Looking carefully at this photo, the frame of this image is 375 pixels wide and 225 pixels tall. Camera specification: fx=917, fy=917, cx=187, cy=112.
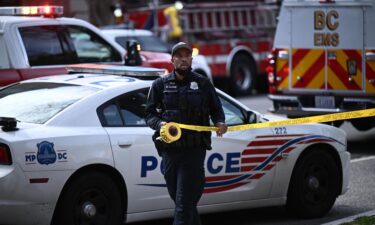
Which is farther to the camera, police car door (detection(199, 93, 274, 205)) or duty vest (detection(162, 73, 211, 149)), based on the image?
police car door (detection(199, 93, 274, 205))

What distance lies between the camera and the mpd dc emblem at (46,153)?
6762 millimetres

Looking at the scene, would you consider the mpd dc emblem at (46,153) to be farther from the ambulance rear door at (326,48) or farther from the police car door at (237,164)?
the ambulance rear door at (326,48)

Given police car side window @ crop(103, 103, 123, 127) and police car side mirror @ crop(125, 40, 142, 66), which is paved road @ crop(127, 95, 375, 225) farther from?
police car side mirror @ crop(125, 40, 142, 66)

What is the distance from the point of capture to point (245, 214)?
8.92 meters

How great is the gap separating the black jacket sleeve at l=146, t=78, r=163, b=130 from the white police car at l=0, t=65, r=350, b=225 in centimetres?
66

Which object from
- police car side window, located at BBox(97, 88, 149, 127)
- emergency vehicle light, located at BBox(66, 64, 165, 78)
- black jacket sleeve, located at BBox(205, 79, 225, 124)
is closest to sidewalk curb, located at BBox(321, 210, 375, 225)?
black jacket sleeve, located at BBox(205, 79, 225, 124)

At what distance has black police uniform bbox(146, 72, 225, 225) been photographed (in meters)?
6.44

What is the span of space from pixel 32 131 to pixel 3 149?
26 centimetres

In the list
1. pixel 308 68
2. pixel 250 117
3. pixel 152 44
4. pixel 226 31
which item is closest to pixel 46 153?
pixel 250 117

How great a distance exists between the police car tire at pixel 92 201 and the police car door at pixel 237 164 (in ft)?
2.91

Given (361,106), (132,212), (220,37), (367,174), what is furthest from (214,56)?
(132,212)

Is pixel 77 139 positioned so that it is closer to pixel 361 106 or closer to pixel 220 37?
pixel 361 106

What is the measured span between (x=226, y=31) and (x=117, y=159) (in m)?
15.4

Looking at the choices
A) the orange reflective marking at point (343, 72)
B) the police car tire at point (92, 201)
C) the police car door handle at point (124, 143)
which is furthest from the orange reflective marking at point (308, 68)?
the police car tire at point (92, 201)
